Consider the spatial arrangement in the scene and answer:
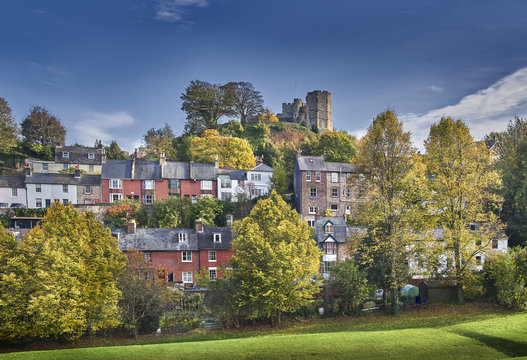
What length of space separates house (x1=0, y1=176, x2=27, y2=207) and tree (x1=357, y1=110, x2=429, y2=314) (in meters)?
45.2

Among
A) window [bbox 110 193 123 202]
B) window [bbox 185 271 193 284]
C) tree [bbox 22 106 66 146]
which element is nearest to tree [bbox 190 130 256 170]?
window [bbox 110 193 123 202]

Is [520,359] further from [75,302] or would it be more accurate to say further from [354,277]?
[75,302]

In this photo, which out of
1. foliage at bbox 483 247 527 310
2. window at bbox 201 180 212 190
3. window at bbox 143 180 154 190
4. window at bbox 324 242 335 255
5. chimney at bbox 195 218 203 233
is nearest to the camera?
foliage at bbox 483 247 527 310

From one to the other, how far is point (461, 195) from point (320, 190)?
903 inches

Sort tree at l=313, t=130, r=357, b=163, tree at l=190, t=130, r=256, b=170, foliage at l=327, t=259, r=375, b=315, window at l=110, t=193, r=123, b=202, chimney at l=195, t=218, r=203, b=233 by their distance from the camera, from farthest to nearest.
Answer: tree at l=313, t=130, r=357, b=163, tree at l=190, t=130, r=256, b=170, window at l=110, t=193, r=123, b=202, chimney at l=195, t=218, r=203, b=233, foliage at l=327, t=259, r=375, b=315

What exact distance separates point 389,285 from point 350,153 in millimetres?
37457

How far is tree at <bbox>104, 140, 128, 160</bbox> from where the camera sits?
6789cm

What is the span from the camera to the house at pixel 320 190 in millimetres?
51094

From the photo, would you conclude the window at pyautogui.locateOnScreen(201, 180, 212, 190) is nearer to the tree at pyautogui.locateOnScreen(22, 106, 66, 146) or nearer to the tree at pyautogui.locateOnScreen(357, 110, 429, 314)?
the tree at pyautogui.locateOnScreen(357, 110, 429, 314)

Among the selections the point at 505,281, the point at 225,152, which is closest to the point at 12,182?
the point at 225,152

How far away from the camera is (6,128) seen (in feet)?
221

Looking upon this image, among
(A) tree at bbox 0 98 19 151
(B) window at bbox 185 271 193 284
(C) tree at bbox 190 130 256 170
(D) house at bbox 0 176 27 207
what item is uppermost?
(A) tree at bbox 0 98 19 151

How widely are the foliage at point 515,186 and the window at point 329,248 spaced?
64.9ft

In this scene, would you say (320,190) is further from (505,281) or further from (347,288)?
(505,281)
